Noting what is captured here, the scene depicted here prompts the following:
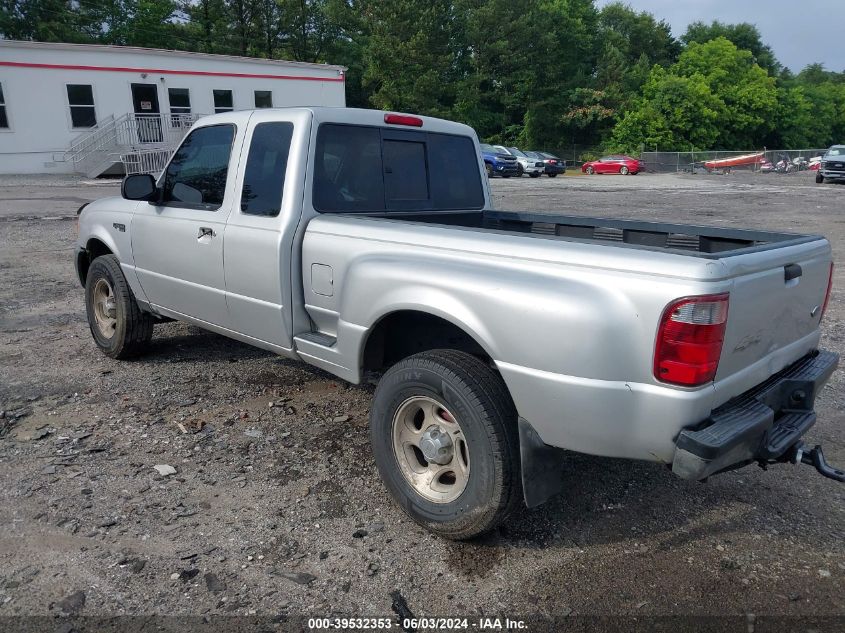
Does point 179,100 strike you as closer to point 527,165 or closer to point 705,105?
point 527,165

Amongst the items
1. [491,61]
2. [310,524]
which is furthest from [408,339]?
[491,61]

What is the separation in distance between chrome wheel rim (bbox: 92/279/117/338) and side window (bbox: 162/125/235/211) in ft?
4.03

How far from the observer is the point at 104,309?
5555 millimetres

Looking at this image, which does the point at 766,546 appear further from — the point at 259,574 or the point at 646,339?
the point at 259,574

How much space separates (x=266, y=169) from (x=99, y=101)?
25.2 metres

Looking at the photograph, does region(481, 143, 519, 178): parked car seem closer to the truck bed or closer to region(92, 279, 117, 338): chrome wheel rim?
region(92, 279, 117, 338): chrome wheel rim

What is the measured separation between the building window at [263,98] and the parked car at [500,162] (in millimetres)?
10858

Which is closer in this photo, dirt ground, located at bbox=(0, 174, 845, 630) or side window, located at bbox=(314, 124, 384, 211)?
dirt ground, located at bbox=(0, 174, 845, 630)

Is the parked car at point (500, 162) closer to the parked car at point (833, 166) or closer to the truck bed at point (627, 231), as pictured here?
the parked car at point (833, 166)

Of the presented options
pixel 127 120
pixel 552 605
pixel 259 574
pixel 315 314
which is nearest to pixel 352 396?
pixel 315 314

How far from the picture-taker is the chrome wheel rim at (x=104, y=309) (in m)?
5.43

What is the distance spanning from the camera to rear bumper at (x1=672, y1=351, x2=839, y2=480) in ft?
7.91

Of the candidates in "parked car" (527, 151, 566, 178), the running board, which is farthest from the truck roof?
"parked car" (527, 151, 566, 178)

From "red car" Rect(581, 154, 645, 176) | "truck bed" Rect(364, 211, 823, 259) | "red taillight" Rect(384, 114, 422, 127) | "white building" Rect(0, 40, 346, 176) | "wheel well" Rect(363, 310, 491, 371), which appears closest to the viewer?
"wheel well" Rect(363, 310, 491, 371)
